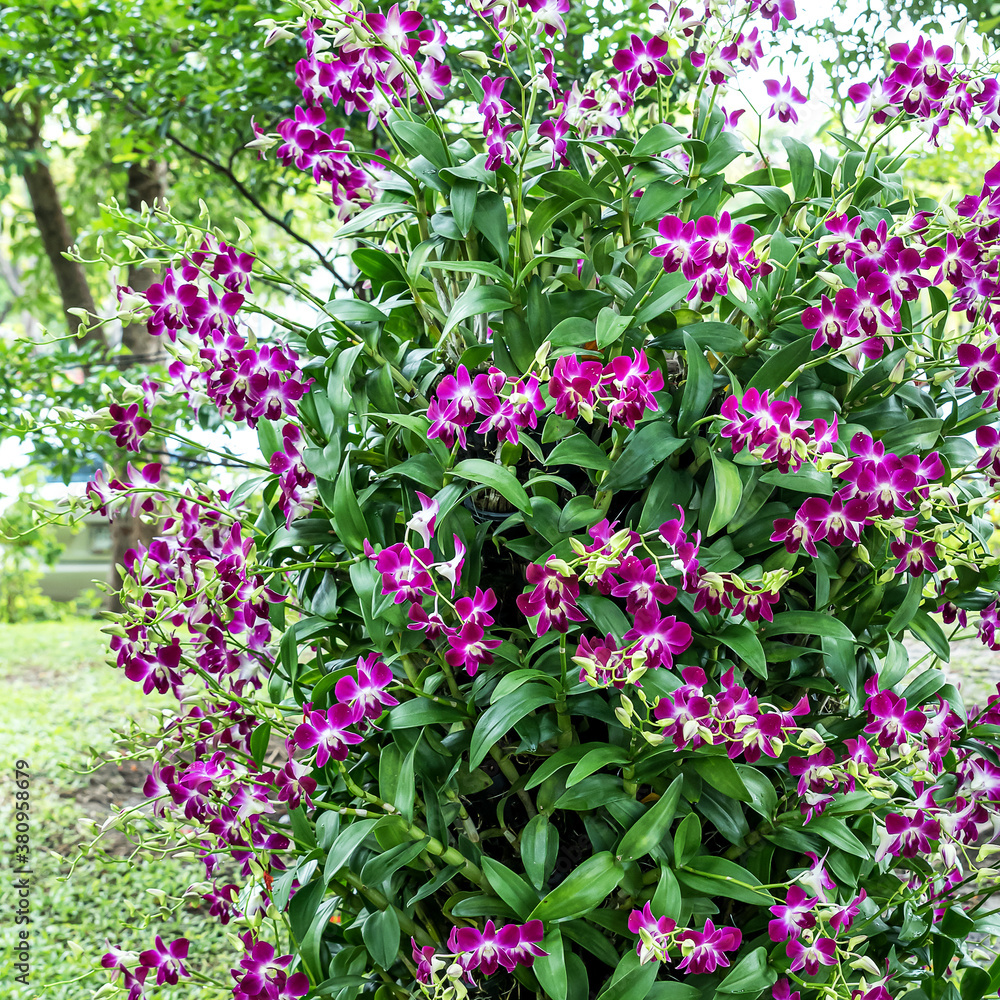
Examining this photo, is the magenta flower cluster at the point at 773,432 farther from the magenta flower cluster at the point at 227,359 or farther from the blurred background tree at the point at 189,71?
the blurred background tree at the point at 189,71

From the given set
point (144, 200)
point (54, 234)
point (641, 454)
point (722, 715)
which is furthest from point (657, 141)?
point (54, 234)

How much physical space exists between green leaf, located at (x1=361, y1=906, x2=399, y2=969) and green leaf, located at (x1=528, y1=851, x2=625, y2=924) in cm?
15

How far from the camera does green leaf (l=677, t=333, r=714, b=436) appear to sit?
0.81 meters

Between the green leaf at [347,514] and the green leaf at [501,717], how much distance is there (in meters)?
0.19

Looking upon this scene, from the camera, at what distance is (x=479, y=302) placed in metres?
0.82

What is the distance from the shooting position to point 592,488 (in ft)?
2.99

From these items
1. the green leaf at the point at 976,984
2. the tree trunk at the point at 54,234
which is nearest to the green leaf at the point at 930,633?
the green leaf at the point at 976,984

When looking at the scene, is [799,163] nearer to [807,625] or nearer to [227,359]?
[807,625]

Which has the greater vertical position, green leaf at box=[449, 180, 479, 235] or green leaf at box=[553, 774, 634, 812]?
green leaf at box=[449, 180, 479, 235]

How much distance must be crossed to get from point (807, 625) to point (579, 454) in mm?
256

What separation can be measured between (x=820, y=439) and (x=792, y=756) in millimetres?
294

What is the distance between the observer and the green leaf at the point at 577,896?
2.55 feet

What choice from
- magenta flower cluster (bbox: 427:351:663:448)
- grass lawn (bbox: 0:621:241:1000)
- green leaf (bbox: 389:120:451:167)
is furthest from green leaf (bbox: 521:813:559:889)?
grass lawn (bbox: 0:621:241:1000)

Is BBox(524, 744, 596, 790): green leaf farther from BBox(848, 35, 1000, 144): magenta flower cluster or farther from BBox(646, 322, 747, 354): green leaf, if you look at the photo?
BBox(848, 35, 1000, 144): magenta flower cluster
